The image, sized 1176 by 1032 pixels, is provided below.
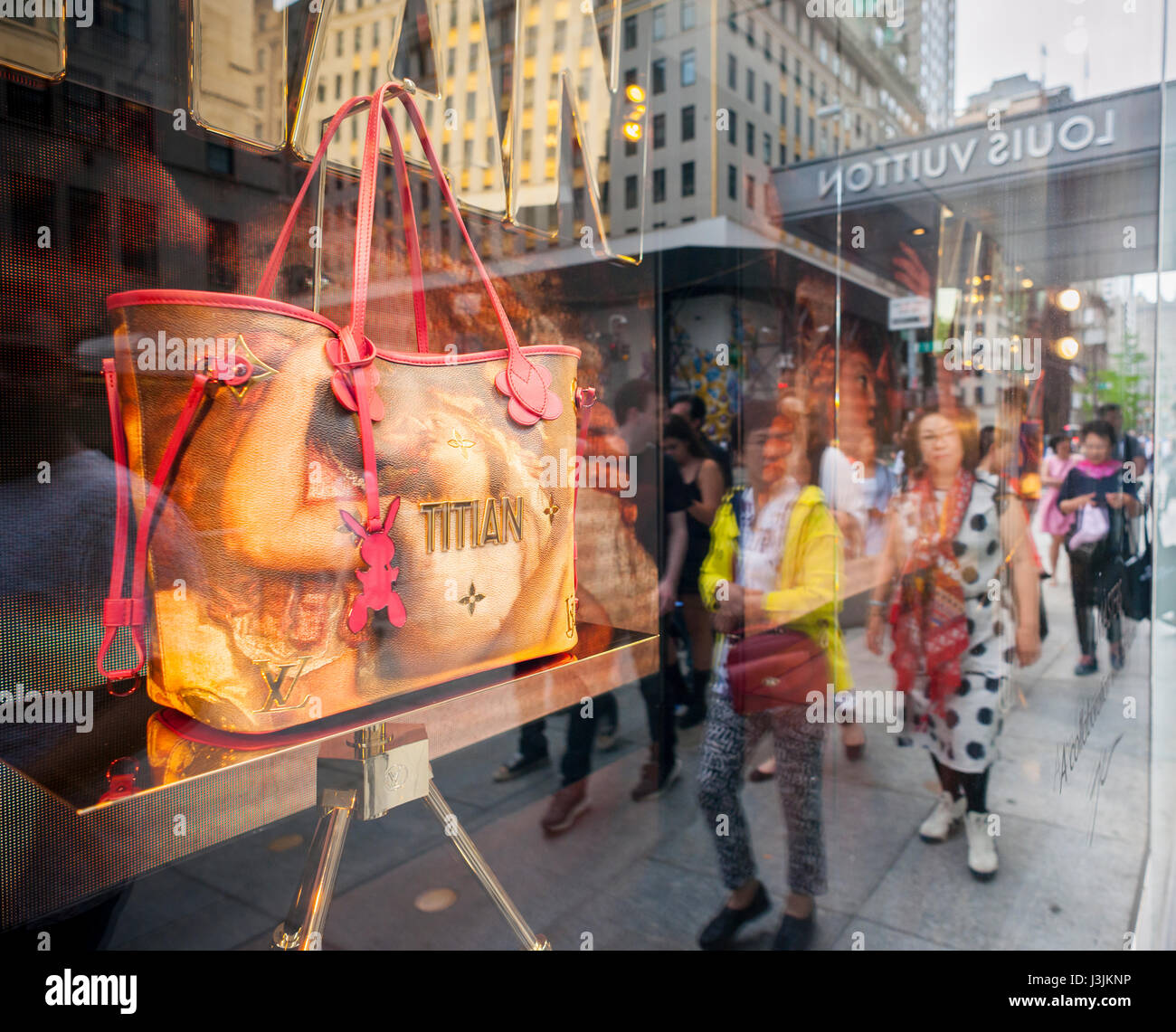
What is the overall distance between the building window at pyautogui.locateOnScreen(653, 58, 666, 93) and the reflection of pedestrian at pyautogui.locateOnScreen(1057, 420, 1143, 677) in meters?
1.96

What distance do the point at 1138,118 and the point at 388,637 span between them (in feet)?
9.58

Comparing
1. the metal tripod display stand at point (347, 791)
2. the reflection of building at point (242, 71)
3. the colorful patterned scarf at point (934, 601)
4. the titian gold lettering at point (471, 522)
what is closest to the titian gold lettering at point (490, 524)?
the titian gold lettering at point (471, 522)

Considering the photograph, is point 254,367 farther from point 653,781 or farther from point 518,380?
point 653,781

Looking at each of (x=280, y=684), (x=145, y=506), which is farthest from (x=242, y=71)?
(x=280, y=684)

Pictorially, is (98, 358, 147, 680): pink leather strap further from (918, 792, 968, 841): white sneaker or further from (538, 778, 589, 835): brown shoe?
(918, 792, 968, 841): white sneaker

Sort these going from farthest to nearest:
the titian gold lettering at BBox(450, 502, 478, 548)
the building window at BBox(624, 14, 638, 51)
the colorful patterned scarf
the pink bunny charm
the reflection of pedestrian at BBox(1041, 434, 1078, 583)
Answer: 1. the colorful patterned scarf
2. the reflection of pedestrian at BBox(1041, 434, 1078, 583)
3. the building window at BBox(624, 14, 638, 51)
4. the titian gold lettering at BBox(450, 502, 478, 548)
5. the pink bunny charm

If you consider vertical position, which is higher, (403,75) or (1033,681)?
(403,75)

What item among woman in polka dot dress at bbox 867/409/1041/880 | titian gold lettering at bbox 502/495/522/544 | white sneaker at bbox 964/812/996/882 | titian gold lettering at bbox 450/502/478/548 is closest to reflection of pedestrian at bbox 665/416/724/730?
woman in polka dot dress at bbox 867/409/1041/880

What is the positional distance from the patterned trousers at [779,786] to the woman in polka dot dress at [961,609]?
2.33 feet

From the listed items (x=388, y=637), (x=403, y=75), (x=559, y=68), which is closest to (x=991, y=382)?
(x=559, y=68)

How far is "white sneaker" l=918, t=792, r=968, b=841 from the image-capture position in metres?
2.83

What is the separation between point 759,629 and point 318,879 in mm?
1893

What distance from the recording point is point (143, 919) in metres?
1.65

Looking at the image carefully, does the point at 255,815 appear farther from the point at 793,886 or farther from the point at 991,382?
the point at 991,382
